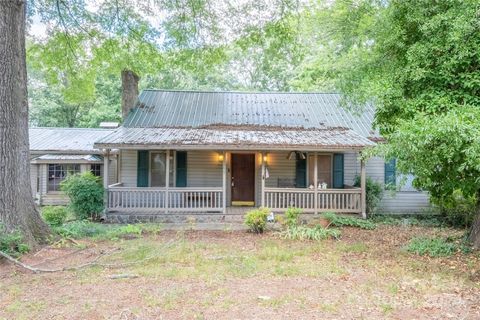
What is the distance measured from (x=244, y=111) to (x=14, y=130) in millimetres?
8706

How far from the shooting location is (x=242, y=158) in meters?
13.0

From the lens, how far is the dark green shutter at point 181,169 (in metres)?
12.5

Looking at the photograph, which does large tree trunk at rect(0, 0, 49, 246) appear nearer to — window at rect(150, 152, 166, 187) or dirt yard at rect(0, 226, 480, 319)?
dirt yard at rect(0, 226, 480, 319)

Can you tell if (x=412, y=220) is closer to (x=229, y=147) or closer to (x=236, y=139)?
(x=236, y=139)

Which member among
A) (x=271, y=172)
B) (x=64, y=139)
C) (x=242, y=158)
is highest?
(x=64, y=139)

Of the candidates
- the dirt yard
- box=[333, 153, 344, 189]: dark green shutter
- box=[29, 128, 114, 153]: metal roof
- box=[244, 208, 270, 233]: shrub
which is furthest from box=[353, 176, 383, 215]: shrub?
box=[29, 128, 114, 153]: metal roof

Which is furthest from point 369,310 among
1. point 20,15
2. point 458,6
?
point 20,15

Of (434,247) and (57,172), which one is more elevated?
(57,172)

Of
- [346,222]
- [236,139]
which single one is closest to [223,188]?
[236,139]

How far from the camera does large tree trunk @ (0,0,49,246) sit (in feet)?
21.9

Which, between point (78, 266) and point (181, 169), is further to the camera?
point (181, 169)

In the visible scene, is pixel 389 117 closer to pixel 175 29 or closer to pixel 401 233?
pixel 401 233

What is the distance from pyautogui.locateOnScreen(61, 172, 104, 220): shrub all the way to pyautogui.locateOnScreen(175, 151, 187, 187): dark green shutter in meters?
2.68

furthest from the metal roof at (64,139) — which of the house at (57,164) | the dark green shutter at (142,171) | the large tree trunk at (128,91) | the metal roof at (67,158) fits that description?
the dark green shutter at (142,171)
